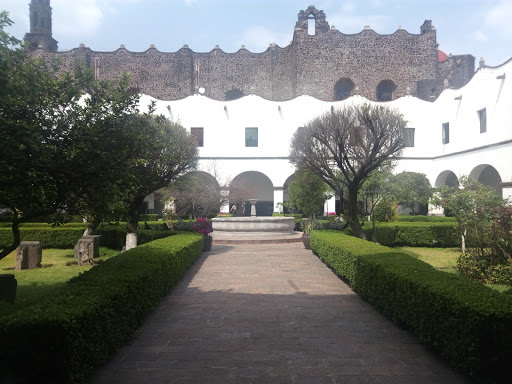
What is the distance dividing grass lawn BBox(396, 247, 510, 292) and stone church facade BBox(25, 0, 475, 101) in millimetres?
17975

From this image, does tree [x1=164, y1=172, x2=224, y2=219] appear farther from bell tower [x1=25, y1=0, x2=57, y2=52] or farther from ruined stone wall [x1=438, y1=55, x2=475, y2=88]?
bell tower [x1=25, y1=0, x2=57, y2=52]

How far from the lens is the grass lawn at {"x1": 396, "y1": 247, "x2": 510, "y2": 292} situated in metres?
9.92

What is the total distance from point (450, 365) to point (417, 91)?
31527 millimetres

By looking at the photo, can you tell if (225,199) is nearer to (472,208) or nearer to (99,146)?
(472,208)

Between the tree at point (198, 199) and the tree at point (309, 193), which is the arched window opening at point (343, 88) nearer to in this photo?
the tree at point (198, 199)

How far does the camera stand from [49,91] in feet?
16.7

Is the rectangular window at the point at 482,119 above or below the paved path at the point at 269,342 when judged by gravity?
above

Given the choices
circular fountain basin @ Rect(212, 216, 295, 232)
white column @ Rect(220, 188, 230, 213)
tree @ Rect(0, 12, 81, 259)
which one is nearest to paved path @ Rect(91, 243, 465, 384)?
tree @ Rect(0, 12, 81, 259)

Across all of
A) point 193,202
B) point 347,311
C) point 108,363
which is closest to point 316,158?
point 347,311

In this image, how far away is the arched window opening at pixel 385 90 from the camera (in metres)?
32.5

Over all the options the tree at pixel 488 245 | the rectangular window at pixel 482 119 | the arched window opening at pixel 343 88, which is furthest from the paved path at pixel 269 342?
the arched window opening at pixel 343 88

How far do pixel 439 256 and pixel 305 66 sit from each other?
22.7 meters

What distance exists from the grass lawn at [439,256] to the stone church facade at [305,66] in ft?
59.0

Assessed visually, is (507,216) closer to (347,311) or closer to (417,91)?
(347,311)
